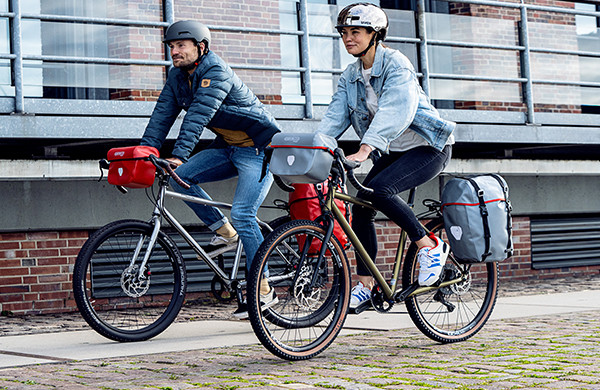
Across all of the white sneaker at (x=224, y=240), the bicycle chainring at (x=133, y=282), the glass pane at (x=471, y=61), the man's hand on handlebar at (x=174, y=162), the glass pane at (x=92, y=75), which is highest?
the glass pane at (x=471, y=61)

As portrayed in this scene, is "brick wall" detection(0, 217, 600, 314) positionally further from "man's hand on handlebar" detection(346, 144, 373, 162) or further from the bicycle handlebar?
"man's hand on handlebar" detection(346, 144, 373, 162)

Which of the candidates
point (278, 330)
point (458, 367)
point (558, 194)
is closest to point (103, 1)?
point (278, 330)

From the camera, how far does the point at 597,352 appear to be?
496 centimetres

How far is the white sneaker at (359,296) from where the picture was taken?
16.9 feet

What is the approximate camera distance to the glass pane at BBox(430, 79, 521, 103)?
1041 centimetres

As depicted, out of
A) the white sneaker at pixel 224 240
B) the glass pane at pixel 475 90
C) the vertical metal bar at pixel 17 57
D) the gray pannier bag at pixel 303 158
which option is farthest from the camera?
the glass pane at pixel 475 90

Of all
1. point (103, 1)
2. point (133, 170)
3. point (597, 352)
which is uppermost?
point (103, 1)

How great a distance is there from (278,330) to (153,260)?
3.44 feet

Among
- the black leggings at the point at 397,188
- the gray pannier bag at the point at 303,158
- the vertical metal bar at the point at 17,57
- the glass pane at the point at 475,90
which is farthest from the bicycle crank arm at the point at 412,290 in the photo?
the glass pane at the point at 475,90

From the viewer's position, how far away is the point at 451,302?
5594 millimetres

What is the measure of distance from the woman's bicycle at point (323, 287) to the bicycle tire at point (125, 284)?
65 centimetres

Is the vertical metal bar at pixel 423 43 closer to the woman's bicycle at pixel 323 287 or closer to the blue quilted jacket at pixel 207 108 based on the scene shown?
the blue quilted jacket at pixel 207 108

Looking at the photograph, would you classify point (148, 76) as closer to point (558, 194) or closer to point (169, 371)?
point (169, 371)

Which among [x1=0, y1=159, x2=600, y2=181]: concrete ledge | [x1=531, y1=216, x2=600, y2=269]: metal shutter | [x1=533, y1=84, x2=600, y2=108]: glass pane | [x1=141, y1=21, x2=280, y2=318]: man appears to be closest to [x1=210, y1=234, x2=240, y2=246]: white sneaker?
[x1=141, y1=21, x2=280, y2=318]: man
